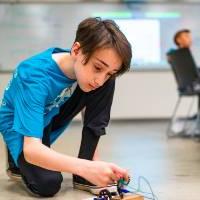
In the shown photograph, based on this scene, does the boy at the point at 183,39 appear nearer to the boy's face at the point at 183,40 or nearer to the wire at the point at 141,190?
the boy's face at the point at 183,40

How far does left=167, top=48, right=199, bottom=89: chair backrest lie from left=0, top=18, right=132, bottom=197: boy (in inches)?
72.0

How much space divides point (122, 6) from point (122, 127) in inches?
53.0

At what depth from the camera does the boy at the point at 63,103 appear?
133 centimetres

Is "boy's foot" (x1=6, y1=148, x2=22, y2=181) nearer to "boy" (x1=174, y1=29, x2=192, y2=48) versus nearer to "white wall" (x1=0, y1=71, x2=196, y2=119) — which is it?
"boy" (x1=174, y1=29, x2=192, y2=48)

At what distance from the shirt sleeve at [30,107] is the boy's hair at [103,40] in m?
0.25

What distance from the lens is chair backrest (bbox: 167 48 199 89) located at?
3570 millimetres

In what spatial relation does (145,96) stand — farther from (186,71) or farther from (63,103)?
(63,103)

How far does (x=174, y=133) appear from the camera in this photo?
12.6 ft

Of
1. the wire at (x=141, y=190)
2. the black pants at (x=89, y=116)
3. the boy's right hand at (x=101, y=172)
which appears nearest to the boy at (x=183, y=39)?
the wire at (x=141, y=190)

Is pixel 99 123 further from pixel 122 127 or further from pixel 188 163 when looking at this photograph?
pixel 122 127

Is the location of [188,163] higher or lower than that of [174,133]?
higher

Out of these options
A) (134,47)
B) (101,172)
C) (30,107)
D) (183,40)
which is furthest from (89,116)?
(134,47)

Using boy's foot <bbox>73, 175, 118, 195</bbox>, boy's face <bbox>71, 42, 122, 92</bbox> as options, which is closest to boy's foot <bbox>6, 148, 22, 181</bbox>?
boy's foot <bbox>73, 175, 118, 195</bbox>

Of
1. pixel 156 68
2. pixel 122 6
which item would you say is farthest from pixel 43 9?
pixel 156 68
